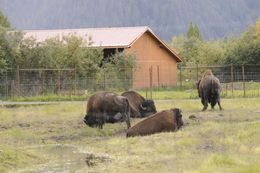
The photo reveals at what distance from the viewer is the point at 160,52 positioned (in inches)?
2576

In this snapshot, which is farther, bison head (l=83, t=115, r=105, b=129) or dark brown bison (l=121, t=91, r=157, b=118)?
dark brown bison (l=121, t=91, r=157, b=118)

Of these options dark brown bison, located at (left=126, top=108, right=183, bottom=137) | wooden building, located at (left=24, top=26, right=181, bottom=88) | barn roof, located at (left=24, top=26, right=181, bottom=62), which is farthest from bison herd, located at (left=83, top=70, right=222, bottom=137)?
barn roof, located at (left=24, top=26, right=181, bottom=62)

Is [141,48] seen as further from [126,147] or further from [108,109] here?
[126,147]

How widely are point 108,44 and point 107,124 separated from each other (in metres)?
32.9

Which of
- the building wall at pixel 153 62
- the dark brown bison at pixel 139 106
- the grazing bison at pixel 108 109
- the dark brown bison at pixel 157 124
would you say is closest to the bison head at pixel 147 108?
the dark brown bison at pixel 139 106

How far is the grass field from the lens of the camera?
15.4 meters

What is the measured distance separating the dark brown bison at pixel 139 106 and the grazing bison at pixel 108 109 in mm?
3533

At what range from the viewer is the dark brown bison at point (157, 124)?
71.7 feet

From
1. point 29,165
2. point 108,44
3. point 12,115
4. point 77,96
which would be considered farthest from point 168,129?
point 108,44

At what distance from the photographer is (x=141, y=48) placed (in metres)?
62.3

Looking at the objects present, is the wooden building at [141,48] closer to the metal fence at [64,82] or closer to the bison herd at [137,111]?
the metal fence at [64,82]

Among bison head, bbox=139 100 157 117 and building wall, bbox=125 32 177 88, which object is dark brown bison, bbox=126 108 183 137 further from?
building wall, bbox=125 32 177 88

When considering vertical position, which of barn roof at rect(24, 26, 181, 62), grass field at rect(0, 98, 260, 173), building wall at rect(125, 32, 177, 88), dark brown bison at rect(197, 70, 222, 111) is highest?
barn roof at rect(24, 26, 181, 62)

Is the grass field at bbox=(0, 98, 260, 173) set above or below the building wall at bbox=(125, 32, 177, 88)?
below
